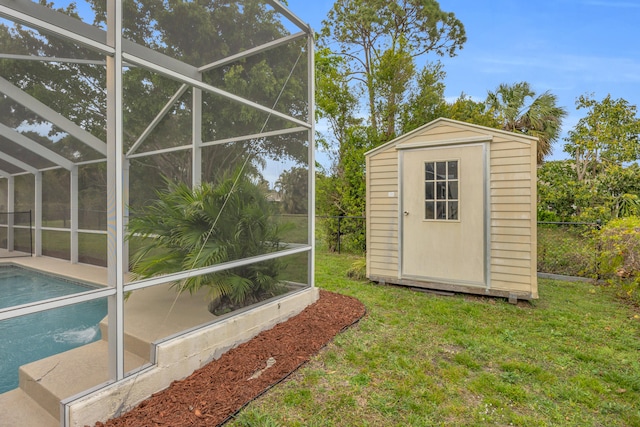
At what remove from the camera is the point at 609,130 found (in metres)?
7.36

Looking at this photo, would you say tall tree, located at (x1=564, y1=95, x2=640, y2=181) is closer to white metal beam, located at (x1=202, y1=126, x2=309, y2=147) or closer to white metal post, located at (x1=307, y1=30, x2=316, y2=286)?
white metal post, located at (x1=307, y1=30, x2=316, y2=286)

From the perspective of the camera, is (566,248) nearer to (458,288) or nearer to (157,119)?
(458,288)

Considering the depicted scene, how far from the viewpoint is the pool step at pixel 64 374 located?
1827 millimetres

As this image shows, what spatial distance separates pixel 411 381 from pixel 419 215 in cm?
288

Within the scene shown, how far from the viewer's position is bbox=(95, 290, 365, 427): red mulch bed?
197 cm

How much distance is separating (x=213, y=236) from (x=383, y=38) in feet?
30.6

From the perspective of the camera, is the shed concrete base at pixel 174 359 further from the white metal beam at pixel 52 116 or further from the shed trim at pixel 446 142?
the shed trim at pixel 446 142

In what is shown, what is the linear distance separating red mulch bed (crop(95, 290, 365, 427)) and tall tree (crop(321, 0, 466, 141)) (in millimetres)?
6429

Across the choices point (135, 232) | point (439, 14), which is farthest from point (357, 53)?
point (135, 232)

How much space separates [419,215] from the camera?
16.2 ft

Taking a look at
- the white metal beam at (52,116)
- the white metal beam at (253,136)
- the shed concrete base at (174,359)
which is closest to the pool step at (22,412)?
the shed concrete base at (174,359)

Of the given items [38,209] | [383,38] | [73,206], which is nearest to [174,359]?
[73,206]

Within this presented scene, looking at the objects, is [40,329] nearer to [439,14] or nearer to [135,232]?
[135,232]

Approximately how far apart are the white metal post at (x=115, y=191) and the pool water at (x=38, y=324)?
0.11 meters
